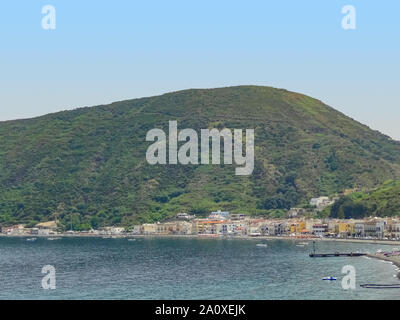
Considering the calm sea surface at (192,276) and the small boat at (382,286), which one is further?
the calm sea surface at (192,276)

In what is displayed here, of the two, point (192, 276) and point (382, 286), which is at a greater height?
point (382, 286)

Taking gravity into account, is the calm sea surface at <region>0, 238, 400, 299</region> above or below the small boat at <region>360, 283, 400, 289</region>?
below

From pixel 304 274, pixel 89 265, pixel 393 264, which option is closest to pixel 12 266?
pixel 89 265

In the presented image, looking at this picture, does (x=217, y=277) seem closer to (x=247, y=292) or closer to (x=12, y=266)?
(x=247, y=292)

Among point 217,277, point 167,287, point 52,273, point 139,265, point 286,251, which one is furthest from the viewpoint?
point 286,251

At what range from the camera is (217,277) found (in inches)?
4596

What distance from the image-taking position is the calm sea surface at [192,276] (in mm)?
96250

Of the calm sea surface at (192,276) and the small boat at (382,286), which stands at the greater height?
the small boat at (382,286)

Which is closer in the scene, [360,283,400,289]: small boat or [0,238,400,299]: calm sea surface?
[360,283,400,289]: small boat

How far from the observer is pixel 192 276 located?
11994cm

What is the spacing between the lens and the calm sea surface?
316 feet

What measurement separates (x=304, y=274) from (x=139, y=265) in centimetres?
3939

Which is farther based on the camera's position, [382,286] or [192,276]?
[192,276]
